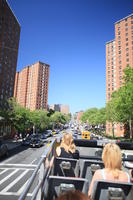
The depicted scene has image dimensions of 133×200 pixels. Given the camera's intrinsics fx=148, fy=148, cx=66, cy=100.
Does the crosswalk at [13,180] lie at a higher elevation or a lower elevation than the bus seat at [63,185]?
lower

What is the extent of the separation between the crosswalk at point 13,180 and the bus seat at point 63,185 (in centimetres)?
647

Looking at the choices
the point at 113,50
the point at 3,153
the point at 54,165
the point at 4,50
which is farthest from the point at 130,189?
the point at 113,50

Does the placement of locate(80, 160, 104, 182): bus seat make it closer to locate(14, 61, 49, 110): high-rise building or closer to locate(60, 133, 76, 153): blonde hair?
locate(60, 133, 76, 153): blonde hair

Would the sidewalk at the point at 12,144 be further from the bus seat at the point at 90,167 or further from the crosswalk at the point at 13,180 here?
the bus seat at the point at 90,167

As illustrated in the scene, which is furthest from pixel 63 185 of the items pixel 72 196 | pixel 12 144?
pixel 12 144

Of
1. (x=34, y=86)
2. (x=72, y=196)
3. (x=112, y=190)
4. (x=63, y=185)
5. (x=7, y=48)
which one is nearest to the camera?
(x=72, y=196)

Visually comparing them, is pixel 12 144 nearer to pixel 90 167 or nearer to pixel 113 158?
pixel 90 167

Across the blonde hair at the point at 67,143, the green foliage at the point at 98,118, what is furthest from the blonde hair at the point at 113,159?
the green foliage at the point at 98,118

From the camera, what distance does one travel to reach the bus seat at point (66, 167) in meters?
3.77

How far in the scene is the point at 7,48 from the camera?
240 feet

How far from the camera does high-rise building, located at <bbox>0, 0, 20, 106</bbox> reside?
221 ft

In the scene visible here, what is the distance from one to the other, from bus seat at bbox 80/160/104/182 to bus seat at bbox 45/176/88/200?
0.97 meters

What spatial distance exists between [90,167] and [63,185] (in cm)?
121

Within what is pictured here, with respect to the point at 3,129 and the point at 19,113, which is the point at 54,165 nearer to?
the point at 19,113
